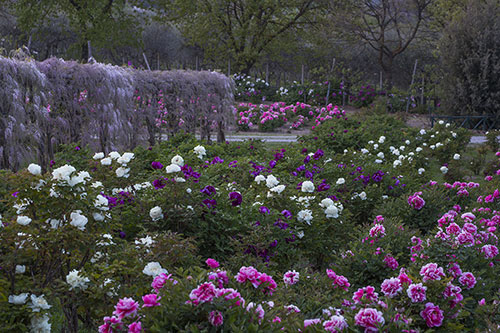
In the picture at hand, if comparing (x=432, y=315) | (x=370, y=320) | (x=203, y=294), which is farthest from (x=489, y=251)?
(x=203, y=294)

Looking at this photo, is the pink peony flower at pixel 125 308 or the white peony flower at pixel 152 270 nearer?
the pink peony flower at pixel 125 308

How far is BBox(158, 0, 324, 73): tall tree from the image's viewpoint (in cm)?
2511

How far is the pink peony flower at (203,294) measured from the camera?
77.8 inches

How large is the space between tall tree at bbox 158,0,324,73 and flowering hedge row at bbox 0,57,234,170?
15119 millimetres

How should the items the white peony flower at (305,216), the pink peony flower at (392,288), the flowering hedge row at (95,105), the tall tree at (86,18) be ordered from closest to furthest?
the pink peony flower at (392,288), the white peony flower at (305,216), the flowering hedge row at (95,105), the tall tree at (86,18)

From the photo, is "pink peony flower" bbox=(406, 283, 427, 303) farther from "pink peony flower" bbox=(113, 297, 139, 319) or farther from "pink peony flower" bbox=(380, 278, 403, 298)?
"pink peony flower" bbox=(113, 297, 139, 319)

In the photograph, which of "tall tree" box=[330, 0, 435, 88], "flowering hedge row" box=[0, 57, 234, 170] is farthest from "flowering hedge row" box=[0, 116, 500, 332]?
"tall tree" box=[330, 0, 435, 88]

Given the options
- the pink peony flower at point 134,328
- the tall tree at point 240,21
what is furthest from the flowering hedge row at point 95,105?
the tall tree at point 240,21

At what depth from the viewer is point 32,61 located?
6625 millimetres

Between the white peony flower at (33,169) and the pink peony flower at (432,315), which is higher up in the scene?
the white peony flower at (33,169)

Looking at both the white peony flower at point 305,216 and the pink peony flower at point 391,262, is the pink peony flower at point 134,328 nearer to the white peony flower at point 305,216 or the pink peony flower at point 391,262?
the pink peony flower at point 391,262

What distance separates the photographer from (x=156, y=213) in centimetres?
372

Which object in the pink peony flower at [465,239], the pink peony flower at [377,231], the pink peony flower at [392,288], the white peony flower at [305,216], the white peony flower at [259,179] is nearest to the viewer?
the pink peony flower at [392,288]

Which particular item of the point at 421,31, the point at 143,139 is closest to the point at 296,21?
the point at 421,31
